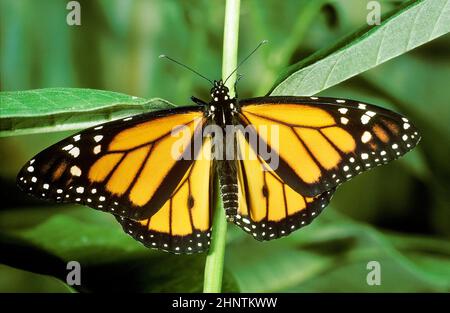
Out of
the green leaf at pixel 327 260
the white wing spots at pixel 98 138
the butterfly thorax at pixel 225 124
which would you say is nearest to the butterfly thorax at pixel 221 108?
the butterfly thorax at pixel 225 124

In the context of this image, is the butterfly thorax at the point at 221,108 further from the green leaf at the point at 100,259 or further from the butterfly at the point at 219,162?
the green leaf at the point at 100,259

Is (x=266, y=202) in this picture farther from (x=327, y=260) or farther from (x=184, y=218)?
(x=327, y=260)

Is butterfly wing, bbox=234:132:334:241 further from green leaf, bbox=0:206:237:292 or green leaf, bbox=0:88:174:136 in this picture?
green leaf, bbox=0:88:174:136

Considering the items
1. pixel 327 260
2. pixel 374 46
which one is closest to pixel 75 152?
pixel 374 46

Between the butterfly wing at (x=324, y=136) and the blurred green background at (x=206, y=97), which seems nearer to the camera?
the butterfly wing at (x=324, y=136)
